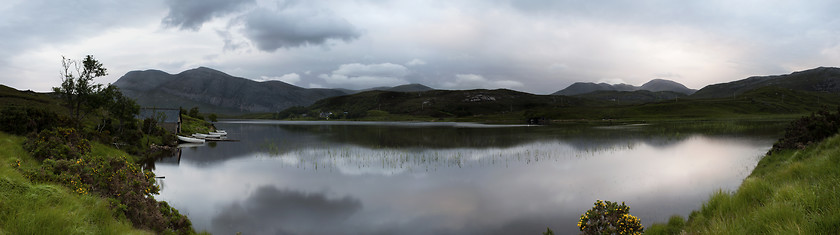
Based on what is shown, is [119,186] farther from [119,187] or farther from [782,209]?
[782,209]

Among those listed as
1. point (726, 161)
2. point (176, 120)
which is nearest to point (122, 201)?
point (726, 161)

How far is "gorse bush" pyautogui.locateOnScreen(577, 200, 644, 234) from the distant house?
7932cm

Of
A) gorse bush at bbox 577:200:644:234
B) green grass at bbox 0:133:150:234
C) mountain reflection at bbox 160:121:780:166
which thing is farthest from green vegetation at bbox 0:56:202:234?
mountain reflection at bbox 160:121:780:166

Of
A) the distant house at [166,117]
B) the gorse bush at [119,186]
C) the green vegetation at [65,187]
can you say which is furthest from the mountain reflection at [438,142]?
the gorse bush at [119,186]

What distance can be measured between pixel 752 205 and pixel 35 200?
18.3 m

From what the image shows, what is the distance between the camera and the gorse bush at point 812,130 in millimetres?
22672

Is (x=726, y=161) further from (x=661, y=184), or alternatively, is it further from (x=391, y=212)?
(x=391, y=212)

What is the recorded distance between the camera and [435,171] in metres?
30.8

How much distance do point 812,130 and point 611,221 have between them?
928 inches

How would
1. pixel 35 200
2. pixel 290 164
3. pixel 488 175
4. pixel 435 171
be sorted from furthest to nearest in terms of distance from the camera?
pixel 290 164 → pixel 435 171 → pixel 488 175 → pixel 35 200

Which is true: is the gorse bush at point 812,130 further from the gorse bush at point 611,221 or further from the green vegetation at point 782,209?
the gorse bush at point 611,221

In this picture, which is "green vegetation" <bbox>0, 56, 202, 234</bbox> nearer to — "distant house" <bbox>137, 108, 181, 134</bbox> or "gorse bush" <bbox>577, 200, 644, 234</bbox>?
"gorse bush" <bbox>577, 200, 644, 234</bbox>

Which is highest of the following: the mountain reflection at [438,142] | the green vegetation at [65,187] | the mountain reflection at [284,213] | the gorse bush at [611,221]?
the green vegetation at [65,187]

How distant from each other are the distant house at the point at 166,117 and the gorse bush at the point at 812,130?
8725 cm
